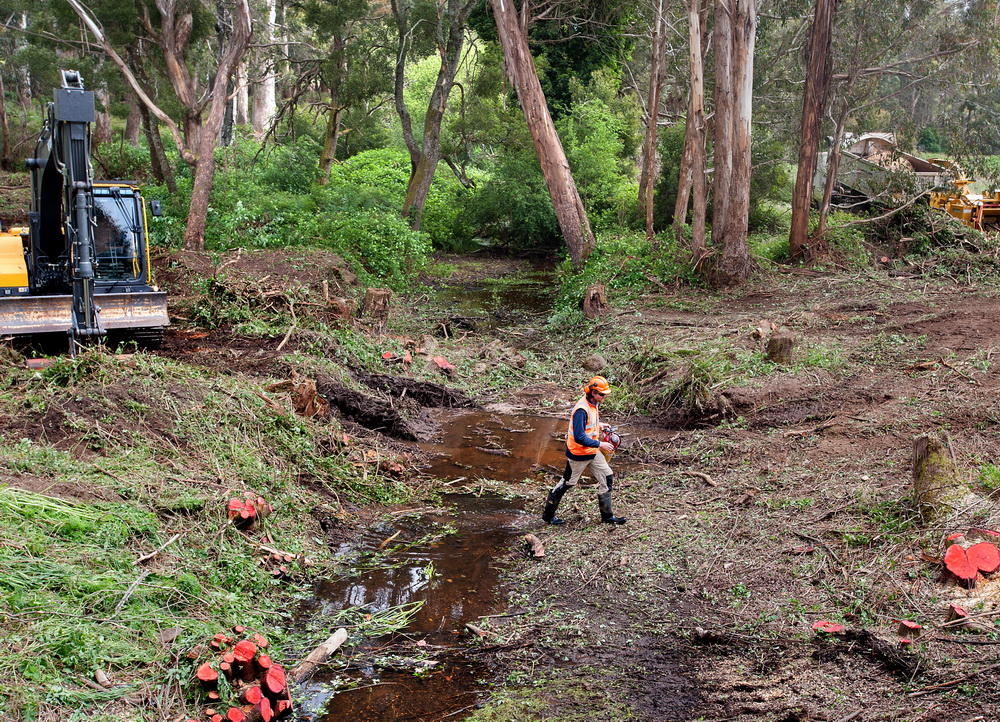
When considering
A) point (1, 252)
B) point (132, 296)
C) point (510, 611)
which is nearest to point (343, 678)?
point (510, 611)

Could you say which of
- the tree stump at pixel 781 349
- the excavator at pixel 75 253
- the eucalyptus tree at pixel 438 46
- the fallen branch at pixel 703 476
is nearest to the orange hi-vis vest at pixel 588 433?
the fallen branch at pixel 703 476

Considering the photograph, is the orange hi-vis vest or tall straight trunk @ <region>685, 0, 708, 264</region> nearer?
the orange hi-vis vest

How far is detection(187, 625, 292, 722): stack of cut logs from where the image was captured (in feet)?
18.6

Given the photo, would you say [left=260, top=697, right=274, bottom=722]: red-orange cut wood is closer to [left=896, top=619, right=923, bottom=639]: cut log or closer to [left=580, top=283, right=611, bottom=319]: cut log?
[left=896, top=619, right=923, bottom=639]: cut log

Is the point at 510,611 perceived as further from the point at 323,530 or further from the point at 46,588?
the point at 46,588

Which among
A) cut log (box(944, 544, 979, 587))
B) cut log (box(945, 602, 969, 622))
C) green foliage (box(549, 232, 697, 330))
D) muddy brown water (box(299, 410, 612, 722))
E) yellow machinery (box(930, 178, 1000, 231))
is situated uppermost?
yellow machinery (box(930, 178, 1000, 231))

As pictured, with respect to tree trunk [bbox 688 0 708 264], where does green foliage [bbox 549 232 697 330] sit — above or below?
below

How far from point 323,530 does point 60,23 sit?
2201 centimetres

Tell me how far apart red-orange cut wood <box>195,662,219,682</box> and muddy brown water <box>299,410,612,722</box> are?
2.28 ft

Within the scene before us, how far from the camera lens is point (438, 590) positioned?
7902mm

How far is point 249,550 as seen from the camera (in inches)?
312

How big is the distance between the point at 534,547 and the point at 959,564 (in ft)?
12.4

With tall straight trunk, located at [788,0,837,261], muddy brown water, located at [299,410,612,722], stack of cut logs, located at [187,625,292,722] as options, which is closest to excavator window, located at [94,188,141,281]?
muddy brown water, located at [299,410,612,722]

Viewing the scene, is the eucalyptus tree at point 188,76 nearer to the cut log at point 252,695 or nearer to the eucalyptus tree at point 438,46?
the eucalyptus tree at point 438,46
